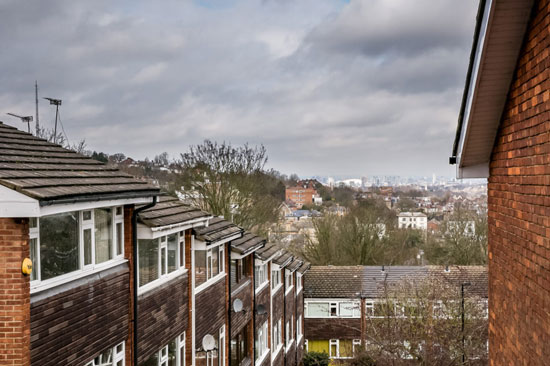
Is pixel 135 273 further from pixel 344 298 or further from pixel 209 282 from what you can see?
pixel 344 298

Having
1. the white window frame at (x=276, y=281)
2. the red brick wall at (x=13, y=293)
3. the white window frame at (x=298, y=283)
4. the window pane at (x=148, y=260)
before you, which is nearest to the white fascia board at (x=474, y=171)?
the red brick wall at (x=13, y=293)

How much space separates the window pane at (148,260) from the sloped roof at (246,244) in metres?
5.66

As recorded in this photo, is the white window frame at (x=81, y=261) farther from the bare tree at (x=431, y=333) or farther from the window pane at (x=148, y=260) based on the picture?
the bare tree at (x=431, y=333)

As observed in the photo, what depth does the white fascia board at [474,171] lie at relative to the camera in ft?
21.0

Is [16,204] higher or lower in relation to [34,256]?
higher

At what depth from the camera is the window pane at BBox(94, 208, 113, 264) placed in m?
8.33

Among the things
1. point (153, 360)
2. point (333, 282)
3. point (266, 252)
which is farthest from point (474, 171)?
point (333, 282)

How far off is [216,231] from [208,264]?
901 millimetres

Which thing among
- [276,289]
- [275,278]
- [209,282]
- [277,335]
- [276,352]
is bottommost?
[276,352]

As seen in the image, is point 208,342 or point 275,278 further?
point 275,278

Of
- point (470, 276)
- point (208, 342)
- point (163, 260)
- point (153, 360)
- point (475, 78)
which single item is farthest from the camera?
point (470, 276)

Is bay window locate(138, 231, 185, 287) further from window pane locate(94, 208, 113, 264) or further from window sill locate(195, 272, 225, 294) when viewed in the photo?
window pane locate(94, 208, 113, 264)

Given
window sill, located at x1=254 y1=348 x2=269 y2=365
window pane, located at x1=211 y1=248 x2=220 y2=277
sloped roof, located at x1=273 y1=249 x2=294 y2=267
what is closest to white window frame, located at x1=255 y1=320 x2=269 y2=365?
window sill, located at x1=254 y1=348 x2=269 y2=365

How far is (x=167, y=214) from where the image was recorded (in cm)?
1134
